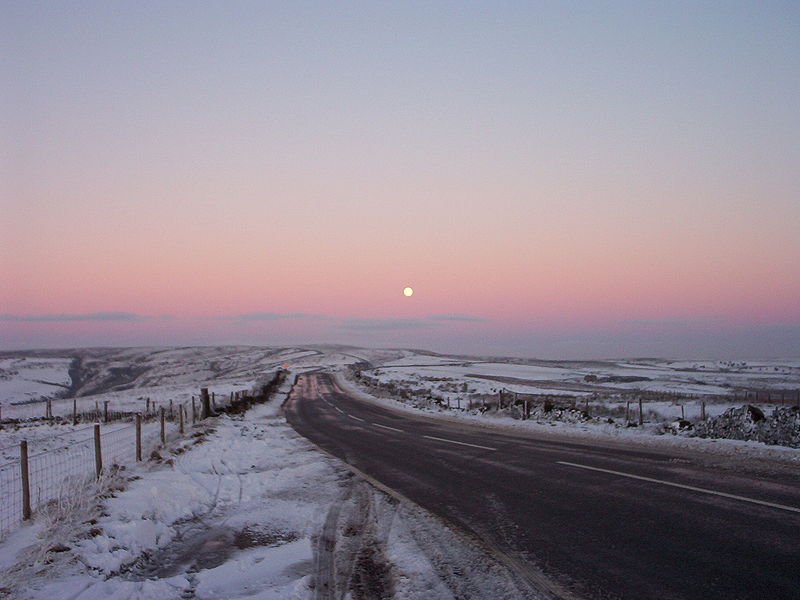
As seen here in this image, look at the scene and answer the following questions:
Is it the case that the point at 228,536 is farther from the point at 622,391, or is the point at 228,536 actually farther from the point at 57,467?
the point at 622,391

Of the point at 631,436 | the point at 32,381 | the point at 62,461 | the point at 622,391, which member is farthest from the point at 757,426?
the point at 32,381

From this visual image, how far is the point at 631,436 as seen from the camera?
15555 mm

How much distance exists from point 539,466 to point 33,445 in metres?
21.2

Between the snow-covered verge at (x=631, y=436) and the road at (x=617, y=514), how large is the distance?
1.16 m

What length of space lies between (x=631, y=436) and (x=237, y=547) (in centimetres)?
1307

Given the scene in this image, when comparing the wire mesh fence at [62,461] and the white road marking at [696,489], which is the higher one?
the white road marking at [696,489]

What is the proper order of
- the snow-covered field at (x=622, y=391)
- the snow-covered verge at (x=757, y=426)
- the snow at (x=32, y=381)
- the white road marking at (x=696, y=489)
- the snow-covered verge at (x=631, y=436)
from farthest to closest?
1. the snow at (x=32, y=381)
2. the snow-covered field at (x=622, y=391)
3. the snow-covered verge at (x=757, y=426)
4. the snow-covered verge at (x=631, y=436)
5. the white road marking at (x=696, y=489)

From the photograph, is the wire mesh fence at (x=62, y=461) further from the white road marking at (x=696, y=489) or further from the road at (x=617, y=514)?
the white road marking at (x=696, y=489)

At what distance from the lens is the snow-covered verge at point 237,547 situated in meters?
4.96

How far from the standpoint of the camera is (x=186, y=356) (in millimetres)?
174875

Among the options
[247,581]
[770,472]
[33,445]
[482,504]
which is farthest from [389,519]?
[33,445]

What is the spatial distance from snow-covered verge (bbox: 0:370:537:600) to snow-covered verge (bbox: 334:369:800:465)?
8330mm

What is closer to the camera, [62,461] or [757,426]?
[757,426]

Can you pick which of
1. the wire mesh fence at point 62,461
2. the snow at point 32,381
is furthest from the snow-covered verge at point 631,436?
the snow at point 32,381
